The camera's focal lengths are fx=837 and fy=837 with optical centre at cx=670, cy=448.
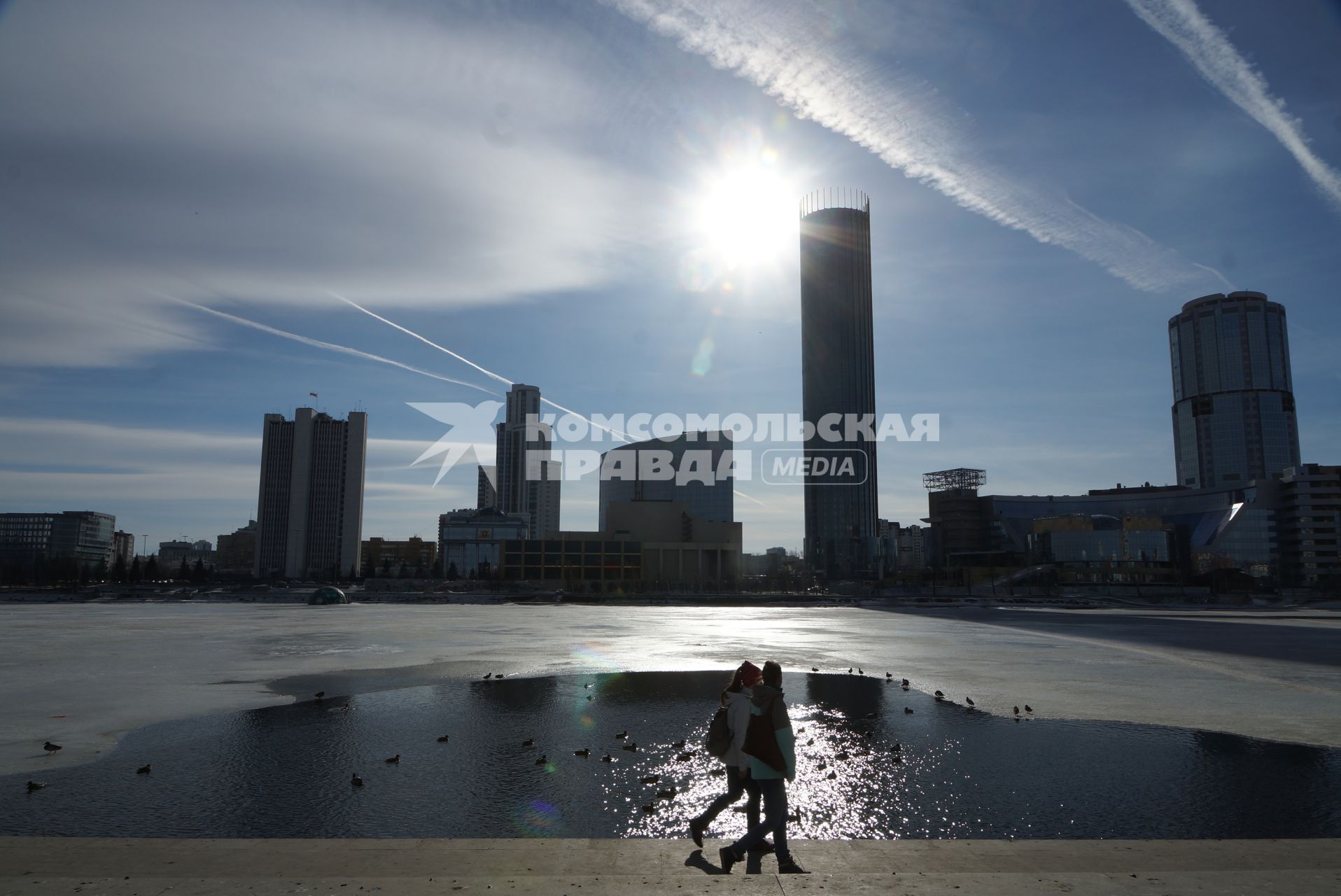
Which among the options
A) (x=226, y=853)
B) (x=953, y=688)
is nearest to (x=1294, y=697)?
(x=953, y=688)

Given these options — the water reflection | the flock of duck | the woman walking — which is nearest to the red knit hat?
the woman walking

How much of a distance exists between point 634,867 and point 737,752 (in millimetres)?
1763

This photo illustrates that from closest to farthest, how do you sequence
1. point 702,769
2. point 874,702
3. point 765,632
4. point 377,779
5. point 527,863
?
point 527,863 < point 377,779 < point 702,769 < point 874,702 < point 765,632

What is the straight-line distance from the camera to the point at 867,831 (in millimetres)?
12289

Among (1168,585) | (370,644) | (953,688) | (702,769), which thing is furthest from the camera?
(1168,585)

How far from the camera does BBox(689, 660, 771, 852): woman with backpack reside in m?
10.0

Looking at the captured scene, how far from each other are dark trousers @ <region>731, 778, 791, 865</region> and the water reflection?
8.03 ft

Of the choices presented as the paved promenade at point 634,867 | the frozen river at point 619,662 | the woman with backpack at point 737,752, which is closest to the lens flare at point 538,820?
the paved promenade at point 634,867

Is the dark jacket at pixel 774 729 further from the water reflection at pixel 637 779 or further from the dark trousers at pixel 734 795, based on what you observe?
the water reflection at pixel 637 779

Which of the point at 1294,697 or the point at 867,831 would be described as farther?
the point at 1294,697

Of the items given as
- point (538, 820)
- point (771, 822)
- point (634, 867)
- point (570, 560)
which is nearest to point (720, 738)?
point (771, 822)

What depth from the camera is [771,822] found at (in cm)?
978

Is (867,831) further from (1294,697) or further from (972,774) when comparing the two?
(1294,697)

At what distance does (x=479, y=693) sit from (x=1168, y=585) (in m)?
210
